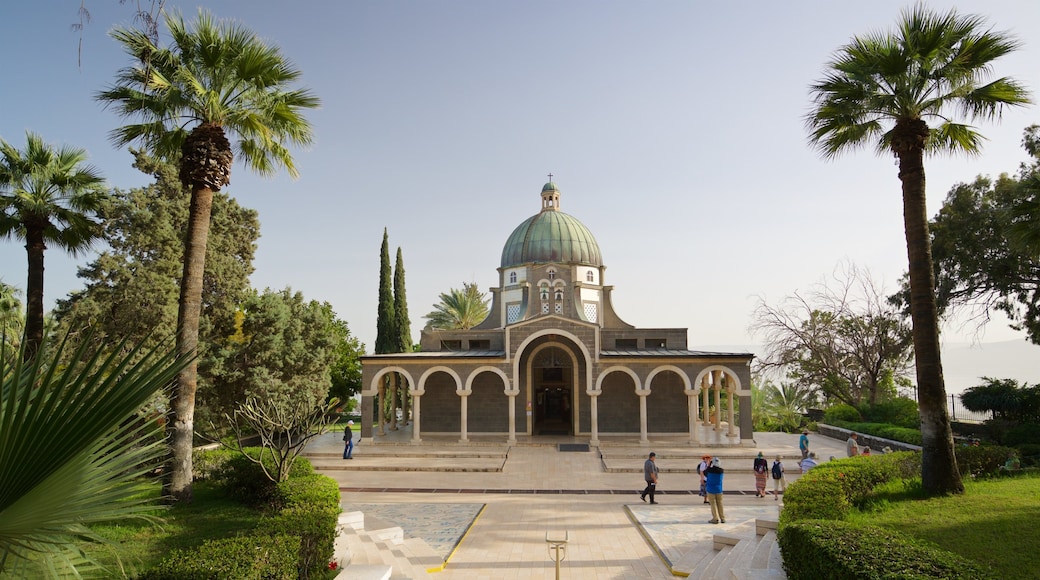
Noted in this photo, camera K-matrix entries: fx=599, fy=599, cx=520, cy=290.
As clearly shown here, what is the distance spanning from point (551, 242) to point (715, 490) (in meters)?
23.8

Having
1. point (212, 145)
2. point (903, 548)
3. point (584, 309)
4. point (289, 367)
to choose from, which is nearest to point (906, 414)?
point (584, 309)

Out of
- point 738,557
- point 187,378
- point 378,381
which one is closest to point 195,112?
point 187,378

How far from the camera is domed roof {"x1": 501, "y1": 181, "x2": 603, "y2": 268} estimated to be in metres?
36.2

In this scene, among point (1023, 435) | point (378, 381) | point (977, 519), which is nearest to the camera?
point (977, 519)

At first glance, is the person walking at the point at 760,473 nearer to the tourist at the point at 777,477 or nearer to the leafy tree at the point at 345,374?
the tourist at the point at 777,477

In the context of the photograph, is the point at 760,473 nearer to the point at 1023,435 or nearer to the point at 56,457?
the point at 1023,435

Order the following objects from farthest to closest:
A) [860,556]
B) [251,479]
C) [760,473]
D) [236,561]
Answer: [760,473] → [251,479] → [236,561] → [860,556]

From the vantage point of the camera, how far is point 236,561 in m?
7.30

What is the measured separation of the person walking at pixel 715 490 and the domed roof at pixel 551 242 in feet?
74.8

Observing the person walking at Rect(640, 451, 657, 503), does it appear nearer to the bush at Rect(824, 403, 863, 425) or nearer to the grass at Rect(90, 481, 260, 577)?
the grass at Rect(90, 481, 260, 577)

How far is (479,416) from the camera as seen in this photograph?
31641mm

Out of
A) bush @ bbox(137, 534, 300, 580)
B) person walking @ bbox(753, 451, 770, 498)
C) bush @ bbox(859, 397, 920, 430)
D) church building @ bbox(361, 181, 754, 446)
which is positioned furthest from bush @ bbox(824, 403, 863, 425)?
bush @ bbox(137, 534, 300, 580)

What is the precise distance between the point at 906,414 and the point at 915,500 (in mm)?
21218

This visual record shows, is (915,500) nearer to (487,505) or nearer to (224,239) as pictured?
(487,505)
